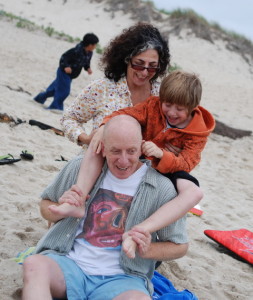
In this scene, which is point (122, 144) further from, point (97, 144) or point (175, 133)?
point (175, 133)

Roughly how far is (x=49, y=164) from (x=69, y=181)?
8.81 ft

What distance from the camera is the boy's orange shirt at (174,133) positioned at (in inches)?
99.0

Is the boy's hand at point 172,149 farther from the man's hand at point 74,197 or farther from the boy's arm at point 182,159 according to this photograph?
the man's hand at point 74,197

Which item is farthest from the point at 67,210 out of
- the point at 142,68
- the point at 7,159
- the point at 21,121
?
the point at 21,121

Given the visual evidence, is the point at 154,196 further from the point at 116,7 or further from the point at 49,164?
the point at 116,7

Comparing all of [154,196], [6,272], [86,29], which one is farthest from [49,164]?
[86,29]

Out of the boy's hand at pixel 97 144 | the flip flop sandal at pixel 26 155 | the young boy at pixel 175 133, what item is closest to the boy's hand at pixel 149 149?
the young boy at pixel 175 133

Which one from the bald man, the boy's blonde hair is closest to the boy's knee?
the bald man

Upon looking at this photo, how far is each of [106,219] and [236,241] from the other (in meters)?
2.07

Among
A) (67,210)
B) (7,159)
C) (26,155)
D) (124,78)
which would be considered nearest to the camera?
(67,210)

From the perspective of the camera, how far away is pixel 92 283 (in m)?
2.22

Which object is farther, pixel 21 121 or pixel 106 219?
pixel 21 121

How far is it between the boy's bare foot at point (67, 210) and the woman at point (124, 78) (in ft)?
2.91

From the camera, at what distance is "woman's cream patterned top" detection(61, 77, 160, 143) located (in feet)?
10.3
